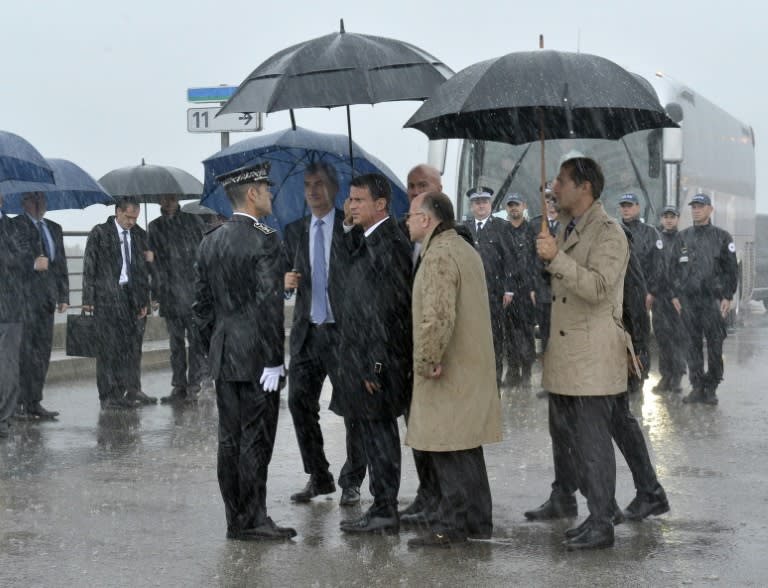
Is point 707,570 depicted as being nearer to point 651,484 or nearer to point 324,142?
point 651,484

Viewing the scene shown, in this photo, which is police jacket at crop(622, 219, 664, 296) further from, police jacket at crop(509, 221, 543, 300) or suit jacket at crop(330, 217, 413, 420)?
suit jacket at crop(330, 217, 413, 420)

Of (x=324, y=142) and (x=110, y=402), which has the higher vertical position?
(x=324, y=142)

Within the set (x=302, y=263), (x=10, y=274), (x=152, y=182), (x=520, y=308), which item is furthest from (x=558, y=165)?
(x=302, y=263)

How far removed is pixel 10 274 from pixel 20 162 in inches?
43.6

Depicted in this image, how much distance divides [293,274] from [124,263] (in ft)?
17.2

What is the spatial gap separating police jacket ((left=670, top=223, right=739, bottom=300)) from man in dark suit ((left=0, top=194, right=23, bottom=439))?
587 centimetres

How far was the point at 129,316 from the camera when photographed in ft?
40.9

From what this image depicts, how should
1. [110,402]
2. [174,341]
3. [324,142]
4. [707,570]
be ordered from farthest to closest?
[174,341] → [110,402] → [324,142] → [707,570]

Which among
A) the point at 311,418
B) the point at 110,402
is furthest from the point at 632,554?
the point at 110,402

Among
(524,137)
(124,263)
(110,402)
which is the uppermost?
(524,137)

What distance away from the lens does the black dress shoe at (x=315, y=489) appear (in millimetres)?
7770

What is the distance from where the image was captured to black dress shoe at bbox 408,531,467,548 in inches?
258

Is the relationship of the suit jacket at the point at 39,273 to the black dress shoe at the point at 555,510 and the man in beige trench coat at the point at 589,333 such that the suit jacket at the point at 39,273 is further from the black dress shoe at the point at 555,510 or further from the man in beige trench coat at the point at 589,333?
the man in beige trench coat at the point at 589,333

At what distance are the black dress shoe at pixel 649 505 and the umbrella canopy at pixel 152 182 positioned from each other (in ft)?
22.3
